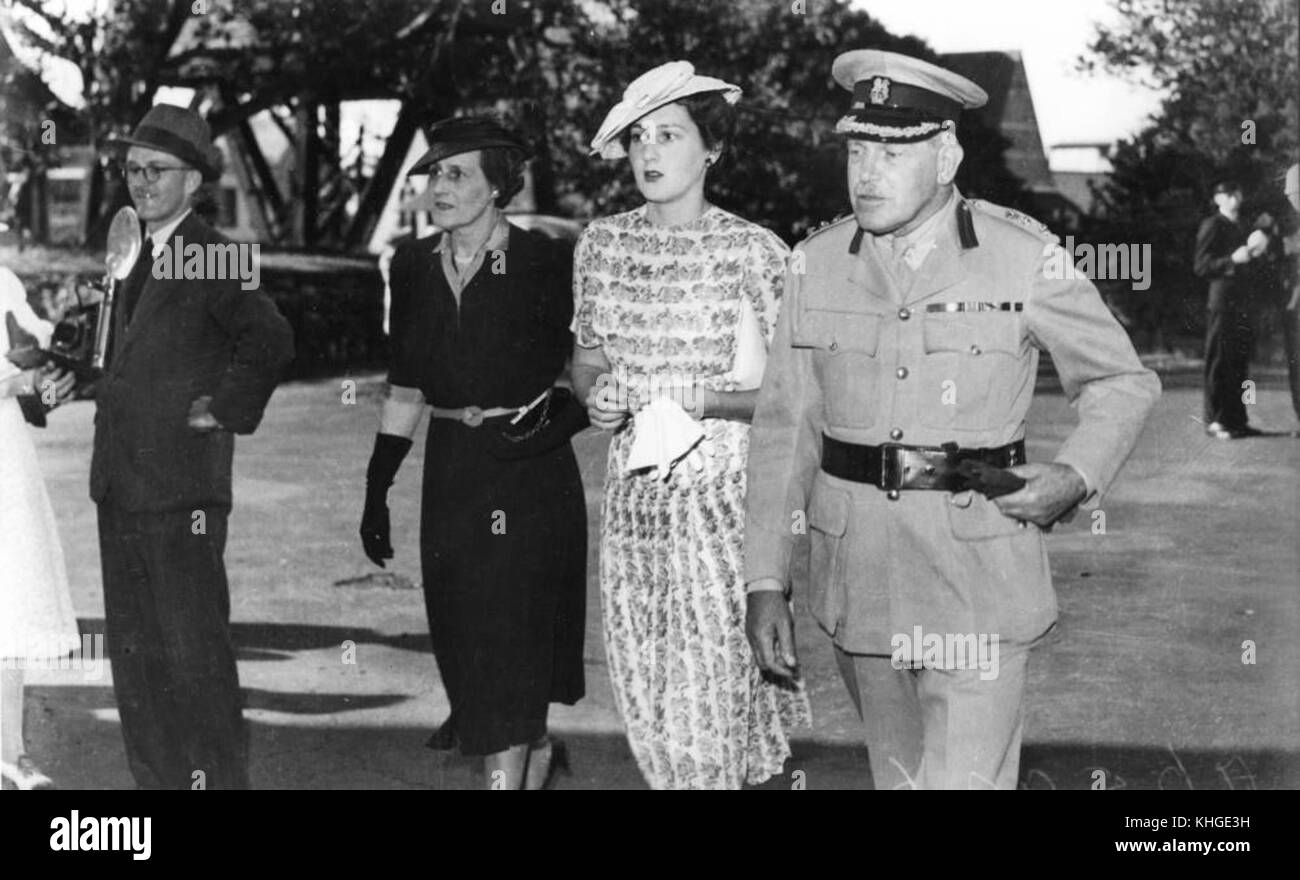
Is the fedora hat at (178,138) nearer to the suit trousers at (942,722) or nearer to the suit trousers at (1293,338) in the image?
the suit trousers at (942,722)

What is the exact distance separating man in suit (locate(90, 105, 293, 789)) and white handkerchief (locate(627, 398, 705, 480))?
3.49 feet

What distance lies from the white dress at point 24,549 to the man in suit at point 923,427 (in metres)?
2.27

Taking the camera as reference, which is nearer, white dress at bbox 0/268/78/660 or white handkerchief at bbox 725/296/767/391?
white handkerchief at bbox 725/296/767/391

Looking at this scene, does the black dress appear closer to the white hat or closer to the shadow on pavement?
the shadow on pavement

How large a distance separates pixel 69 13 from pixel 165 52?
12.1 inches

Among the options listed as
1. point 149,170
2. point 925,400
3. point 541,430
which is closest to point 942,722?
point 925,400

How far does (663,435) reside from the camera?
4590 mm

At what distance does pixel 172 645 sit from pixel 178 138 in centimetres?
136

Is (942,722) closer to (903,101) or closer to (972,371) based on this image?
(972,371)

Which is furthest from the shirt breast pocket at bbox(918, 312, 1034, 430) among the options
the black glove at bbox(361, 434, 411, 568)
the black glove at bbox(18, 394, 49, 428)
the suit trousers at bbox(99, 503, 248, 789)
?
the black glove at bbox(18, 394, 49, 428)

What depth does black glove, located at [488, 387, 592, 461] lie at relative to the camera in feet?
16.8

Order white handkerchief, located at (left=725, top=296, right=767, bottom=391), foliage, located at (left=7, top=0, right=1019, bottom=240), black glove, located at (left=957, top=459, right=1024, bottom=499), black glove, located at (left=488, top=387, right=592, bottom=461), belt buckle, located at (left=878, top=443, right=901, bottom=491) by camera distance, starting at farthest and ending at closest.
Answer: foliage, located at (left=7, top=0, right=1019, bottom=240)
black glove, located at (left=488, top=387, right=592, bottom=461)
white handkerchief, located at (left=725, top=296, right=767, bottom=391)
belt buckle, located at (left=878, top=443, right=901, bottom=491)
black glove, located at (left=957, top=459, right=1024, bottom=499)
